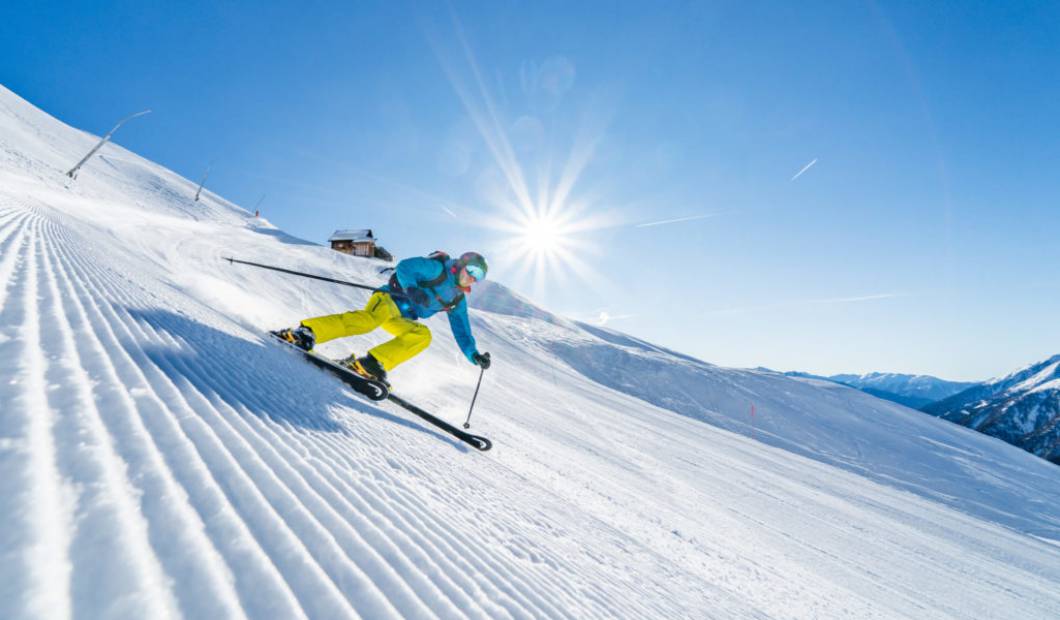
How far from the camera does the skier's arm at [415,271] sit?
561cm

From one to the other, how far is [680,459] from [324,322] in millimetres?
7059

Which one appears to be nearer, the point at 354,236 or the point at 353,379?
the point at 353,379

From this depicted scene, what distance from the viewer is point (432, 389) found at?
292 inches

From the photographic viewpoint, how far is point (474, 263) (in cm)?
575

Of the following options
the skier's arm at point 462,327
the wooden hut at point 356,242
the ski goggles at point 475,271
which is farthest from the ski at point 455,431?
the wooden hut at point 356,242

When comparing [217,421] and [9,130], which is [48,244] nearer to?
[217,421]

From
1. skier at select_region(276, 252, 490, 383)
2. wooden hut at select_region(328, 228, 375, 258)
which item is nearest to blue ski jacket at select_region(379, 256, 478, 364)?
skier at select_region(276, 252, 490, 383)

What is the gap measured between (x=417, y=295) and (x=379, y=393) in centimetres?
155

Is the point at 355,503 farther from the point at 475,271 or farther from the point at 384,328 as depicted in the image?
the point at 475,271

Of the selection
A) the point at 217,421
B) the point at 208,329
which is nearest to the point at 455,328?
the point at 208,329

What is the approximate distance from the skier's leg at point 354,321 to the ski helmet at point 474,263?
105cm

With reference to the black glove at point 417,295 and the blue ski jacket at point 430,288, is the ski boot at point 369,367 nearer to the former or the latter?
the blue ski jacket at point 430,288

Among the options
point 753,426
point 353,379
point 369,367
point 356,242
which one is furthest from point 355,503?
point 356,242

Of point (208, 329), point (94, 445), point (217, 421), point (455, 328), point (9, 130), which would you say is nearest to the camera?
point (94, 445)
